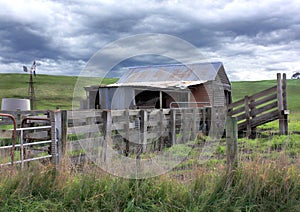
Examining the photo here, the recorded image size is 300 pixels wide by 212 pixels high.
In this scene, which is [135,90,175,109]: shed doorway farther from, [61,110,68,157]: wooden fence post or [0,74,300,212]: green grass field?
[0,74,300,212]: green grass field

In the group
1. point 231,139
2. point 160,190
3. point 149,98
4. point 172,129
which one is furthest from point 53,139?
point 149,98

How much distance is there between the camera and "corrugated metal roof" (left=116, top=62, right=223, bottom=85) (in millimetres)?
25172

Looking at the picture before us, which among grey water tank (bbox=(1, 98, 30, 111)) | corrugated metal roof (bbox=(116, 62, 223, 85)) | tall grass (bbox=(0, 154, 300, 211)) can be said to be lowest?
tall grass (bbox=(0, 154, 300, 211))

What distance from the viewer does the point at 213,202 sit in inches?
146

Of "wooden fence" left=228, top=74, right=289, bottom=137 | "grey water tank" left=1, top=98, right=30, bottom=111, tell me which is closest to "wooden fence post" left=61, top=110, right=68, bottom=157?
"grey water tank" left=1, top=98, right=30, bottom=111

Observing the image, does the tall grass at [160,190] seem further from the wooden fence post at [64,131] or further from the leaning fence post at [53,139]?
the wooden fence post at [64,131]

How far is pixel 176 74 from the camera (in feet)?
85.7

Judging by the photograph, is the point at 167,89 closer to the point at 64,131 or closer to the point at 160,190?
the point at 64,131

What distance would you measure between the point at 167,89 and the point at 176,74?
654 cm

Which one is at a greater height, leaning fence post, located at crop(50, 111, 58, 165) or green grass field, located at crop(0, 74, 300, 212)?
leaning fence post, located at crop(50, 111, 58, 165)

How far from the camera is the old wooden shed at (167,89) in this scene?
18844 millimetres

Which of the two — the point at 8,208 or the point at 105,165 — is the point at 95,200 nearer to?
the point at 105,165

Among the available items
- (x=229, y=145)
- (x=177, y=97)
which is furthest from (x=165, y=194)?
(x=177, y=97)

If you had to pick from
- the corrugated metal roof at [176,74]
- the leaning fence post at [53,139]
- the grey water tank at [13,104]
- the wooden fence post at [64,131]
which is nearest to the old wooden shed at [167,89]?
the corrugated metal roof at [176,74]
